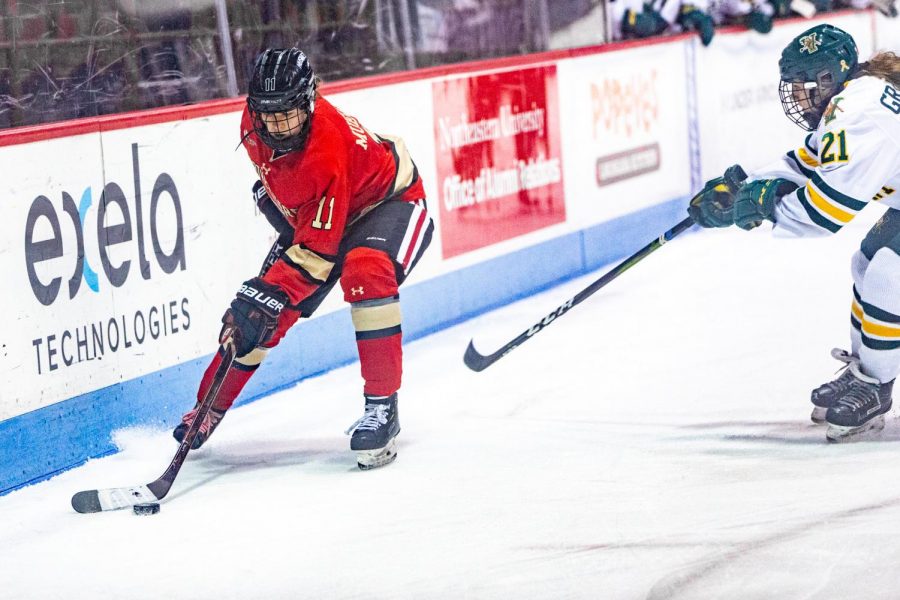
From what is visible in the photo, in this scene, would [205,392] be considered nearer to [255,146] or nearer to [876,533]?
[255,146]

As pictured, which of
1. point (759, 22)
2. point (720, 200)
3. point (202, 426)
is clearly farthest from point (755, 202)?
point (759, 22)

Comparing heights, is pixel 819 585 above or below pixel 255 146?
below

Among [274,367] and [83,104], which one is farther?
[274,367]

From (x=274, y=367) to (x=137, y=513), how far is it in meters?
1.29

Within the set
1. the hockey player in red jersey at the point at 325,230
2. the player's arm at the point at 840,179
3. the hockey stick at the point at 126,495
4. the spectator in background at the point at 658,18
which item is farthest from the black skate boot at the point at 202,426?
the spectator in background at the point at 658,18

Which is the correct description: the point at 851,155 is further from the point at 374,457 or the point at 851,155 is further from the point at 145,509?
the point at 145,509

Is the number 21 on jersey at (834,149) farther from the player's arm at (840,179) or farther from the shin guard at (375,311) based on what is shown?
the shin guard at (375,311)

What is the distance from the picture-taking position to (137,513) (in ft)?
10.2

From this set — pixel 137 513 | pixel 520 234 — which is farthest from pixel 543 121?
pixel 137 513

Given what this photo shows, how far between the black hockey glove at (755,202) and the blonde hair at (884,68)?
0.34 metres

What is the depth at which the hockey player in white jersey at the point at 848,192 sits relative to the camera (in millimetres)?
3100

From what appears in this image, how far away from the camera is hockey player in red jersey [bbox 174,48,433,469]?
3.17m

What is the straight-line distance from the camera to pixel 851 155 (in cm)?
308

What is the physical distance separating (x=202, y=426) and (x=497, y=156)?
2.34 m
